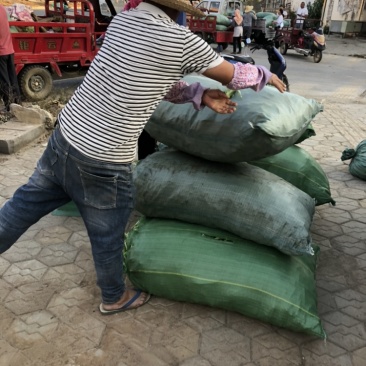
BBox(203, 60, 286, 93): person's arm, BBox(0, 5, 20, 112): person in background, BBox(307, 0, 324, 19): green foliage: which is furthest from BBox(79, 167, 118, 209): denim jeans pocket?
BBox(307, 0, 324, 19): green foliage

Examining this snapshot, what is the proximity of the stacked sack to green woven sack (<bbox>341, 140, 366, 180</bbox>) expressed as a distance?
170 centimetres

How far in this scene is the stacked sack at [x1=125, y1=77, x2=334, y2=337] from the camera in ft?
6.49

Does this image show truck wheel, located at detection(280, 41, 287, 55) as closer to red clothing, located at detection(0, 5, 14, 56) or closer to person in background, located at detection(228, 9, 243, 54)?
person in background, located at detection(228, 9, 243, 54)

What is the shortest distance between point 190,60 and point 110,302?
122 centimetres

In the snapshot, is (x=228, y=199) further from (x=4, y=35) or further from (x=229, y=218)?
(x=4, y=35)

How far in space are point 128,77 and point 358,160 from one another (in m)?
2.94

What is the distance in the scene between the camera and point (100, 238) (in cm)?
188

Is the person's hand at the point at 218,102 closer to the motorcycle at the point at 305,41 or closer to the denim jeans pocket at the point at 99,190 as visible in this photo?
the denim jeans pocket at the point at 99,190

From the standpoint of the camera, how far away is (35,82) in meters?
6.29

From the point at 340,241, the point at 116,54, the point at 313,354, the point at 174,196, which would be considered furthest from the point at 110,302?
the point at 340,241

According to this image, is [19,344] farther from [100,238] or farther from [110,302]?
[100,238]

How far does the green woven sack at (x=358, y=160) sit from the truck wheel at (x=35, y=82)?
4424 millimetres

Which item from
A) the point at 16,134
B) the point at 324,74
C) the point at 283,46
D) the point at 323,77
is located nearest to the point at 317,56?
the point at 283,46

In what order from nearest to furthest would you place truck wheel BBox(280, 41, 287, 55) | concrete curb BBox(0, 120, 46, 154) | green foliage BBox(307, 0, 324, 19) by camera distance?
concrete curb BBox(0, 120, 46, 154) < truck wheel BBox(280, 41, 287, 55) < green foliage BBox(307, 0, 324, 19)
